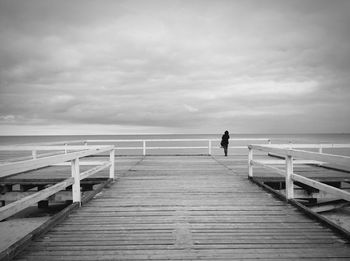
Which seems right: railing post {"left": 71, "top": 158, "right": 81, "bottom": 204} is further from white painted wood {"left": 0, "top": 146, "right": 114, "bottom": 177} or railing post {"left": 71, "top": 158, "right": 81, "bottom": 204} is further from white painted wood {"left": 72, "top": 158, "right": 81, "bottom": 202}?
white painted wood {"left": 0, "top": 146, "right": 114, "bottom": 177}

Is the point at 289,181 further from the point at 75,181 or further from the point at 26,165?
the point at 26,165

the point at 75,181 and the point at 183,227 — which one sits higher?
the point at 75,181

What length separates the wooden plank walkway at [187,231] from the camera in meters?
2.95

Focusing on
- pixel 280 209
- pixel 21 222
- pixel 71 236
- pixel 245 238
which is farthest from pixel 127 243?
pixel 21 222

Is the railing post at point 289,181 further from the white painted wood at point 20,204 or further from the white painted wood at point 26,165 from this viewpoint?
the white painted wood at point 20,204

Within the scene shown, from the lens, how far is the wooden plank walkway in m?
2.95

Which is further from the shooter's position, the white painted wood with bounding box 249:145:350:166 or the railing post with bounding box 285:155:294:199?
the railing post with bounding box 285:155:294:199

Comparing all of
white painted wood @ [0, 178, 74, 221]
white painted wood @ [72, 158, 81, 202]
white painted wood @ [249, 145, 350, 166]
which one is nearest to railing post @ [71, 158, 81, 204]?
white painted wood @ [72, 158, 81, 202]

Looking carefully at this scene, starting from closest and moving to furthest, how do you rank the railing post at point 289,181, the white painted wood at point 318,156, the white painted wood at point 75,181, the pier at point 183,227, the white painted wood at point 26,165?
the white painted wood at point 26,165
the pier at point 183,227
the white painted wood at point 318,156
the white painted wood at point 75,181
the railing post at point 289,181

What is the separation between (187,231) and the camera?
362 centimetres

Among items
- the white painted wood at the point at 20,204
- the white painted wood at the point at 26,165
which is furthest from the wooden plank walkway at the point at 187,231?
the white painted wood at the point at 26,165

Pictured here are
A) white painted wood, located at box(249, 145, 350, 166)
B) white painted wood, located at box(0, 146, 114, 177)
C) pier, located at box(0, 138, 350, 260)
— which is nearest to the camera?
white painted wood, located at box(0, 146, 114, 177)

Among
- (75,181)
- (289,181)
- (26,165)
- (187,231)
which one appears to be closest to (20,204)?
(26,165)

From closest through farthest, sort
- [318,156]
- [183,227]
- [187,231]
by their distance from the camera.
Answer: [187,231] < [183,227] < [318,156]
